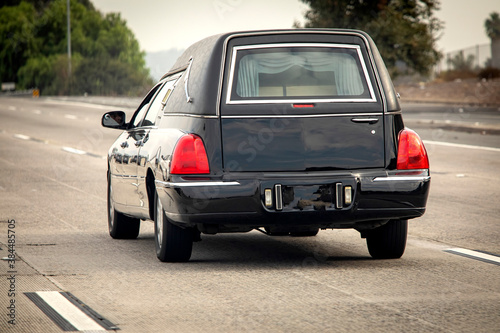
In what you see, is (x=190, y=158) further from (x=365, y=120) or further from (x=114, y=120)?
(x=114, y=120)

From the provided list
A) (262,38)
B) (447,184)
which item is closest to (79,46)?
(447,184)

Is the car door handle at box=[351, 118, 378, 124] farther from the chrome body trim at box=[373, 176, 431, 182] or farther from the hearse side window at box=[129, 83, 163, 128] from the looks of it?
the hearse side window at box=[129, 83, 163, 128]

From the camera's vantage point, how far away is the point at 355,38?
7785 mm

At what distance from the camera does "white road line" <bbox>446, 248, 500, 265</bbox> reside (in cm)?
802

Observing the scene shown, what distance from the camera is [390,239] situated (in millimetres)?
7996

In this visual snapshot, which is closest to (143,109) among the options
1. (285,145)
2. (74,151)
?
(285,145)

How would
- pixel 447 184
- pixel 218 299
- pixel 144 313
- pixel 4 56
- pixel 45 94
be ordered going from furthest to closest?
pixel 4 56
pixel 45 94
pixel 447 184
pixel 218 299
pixel 144 313

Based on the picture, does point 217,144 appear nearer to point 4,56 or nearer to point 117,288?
point 117,288

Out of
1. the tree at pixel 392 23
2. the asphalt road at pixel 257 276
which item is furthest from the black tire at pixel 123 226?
the tree at pixel 392 23

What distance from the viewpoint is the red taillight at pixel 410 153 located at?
24.7ft

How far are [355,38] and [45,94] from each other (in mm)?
77334

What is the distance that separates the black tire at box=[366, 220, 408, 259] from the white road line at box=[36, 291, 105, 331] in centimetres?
273

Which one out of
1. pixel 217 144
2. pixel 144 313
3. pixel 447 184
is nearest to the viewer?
pixel 144 313

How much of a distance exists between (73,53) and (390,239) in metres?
86.0
